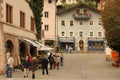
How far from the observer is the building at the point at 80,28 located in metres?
95.1

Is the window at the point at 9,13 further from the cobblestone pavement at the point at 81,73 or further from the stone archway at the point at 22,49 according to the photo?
the stone archway at the point at 22,49

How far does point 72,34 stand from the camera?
9562cm

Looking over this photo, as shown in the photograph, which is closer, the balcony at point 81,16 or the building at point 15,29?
the building at point 15,29

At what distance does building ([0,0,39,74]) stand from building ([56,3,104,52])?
144ft

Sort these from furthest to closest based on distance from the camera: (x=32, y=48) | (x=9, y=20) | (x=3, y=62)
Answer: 1. (x=32, y=48)
2. (x=9, y=20)
3. (x=3, y=62)

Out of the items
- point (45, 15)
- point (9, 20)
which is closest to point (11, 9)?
point (9, 20)

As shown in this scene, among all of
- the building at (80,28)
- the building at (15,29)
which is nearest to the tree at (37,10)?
the building at (15,29)

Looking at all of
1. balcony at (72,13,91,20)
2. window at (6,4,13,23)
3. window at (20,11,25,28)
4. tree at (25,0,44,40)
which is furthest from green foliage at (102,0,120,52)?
balcony at (72,13,91,20)

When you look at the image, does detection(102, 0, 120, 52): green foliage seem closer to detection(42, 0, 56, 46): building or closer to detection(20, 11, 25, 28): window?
detection(20, 11, 25, 28): window

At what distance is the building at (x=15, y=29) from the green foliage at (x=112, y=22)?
344 inches

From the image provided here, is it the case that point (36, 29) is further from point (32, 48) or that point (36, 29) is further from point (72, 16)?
point (72, 16)

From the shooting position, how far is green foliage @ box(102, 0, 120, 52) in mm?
39984

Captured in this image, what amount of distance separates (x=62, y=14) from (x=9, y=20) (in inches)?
2246

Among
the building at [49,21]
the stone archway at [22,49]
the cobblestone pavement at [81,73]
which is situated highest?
the building at [49,21]
